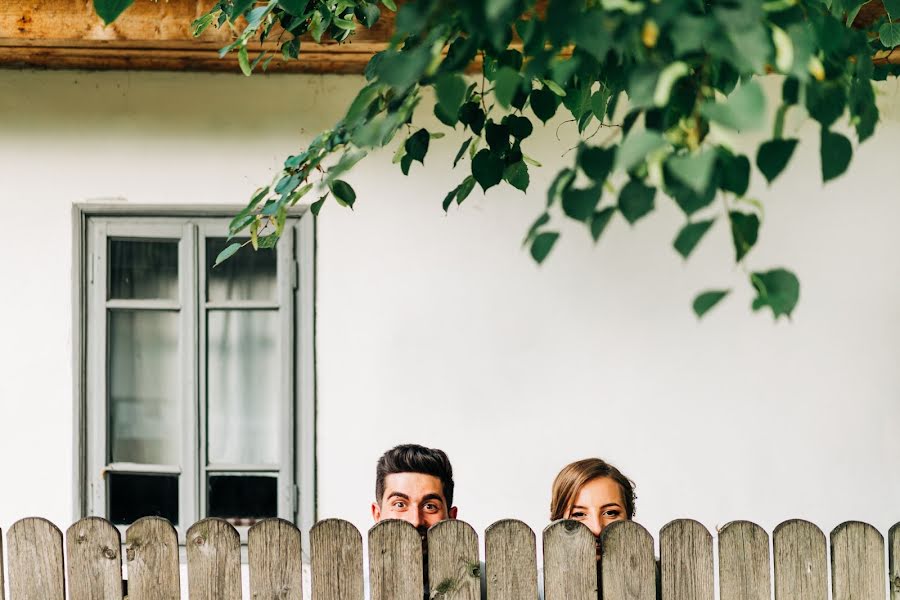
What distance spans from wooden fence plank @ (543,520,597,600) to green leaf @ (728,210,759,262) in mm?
856

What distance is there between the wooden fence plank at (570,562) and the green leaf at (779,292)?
2.73ft

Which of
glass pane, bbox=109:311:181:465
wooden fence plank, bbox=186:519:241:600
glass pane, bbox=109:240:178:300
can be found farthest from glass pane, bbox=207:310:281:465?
wooden fence plank, bbox=186:519:241:600

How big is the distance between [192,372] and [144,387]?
0.21 m

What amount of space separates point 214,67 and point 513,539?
228 cm

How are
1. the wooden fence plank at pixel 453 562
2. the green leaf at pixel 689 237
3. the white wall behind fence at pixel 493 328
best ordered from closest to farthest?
the green leaf at pixel 689 237
the wooden fence plank at pixel 453 562
the white wall behind fence at pixel 493 328

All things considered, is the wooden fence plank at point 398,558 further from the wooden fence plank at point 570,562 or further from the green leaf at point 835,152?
the green leaf at point 835,152

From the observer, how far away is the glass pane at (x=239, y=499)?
10.6 feet

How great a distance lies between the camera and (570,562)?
63.7 inches

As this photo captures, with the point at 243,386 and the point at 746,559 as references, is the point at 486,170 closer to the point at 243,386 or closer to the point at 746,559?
the point at 746,559

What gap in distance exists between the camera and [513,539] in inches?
63.9

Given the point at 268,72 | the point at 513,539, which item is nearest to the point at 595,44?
the point at 513,539

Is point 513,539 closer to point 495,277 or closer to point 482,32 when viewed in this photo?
point 482,32

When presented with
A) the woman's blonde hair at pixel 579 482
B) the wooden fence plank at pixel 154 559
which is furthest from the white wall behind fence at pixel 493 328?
the wooden fence plank at pixel 154 559

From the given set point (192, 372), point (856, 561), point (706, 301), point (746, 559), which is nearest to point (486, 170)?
point (706, 301)
